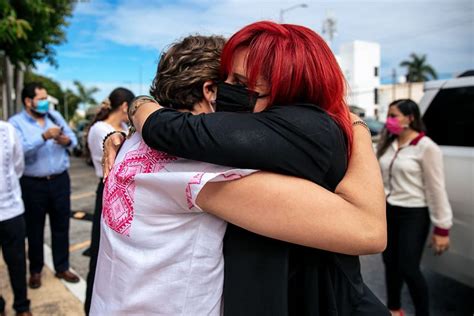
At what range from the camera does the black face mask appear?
3.55 feet

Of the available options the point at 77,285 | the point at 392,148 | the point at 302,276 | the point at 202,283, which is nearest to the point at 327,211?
the point at 302,276

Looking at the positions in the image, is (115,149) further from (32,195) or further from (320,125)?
(32,195)

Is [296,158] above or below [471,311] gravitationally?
above

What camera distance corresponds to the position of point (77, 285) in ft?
12.6

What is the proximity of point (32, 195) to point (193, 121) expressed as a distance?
3.47m

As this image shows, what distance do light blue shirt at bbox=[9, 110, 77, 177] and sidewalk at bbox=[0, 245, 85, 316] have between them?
1062 millimetres

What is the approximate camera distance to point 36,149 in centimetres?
389

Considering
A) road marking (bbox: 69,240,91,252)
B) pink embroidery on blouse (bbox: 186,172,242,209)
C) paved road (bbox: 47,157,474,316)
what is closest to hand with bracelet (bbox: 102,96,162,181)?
pink embroidery on blouse (bbox: 186,172,242,209)

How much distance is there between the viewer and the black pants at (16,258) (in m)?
3.17

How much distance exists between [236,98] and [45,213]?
360 cm

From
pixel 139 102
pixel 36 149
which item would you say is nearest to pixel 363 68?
pixel 36 149

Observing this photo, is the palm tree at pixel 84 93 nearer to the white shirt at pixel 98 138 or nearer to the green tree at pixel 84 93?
the green tree at pixel 84 93

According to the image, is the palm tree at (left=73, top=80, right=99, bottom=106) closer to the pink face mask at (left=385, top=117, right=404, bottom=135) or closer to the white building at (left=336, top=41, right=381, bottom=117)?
the white building at (left=336, top=41, right=381, bottom=117)

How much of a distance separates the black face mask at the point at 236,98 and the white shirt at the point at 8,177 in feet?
8.68
